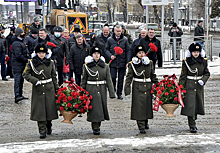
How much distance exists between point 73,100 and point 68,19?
23238mm

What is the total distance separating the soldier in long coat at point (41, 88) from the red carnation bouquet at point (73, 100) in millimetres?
199

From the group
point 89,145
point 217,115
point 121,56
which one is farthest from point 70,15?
point 89,145

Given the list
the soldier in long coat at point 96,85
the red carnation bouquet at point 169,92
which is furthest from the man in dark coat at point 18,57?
the red carnation bouquet at point 169,92

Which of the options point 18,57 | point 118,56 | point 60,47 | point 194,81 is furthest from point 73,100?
point 60,47

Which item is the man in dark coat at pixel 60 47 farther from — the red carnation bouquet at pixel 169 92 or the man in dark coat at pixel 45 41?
the red carnation bouquet at pixel 169 92

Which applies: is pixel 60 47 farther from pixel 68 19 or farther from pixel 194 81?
pixel 68 19

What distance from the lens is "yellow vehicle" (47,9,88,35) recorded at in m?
30.0

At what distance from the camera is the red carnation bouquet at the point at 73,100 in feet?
25.2

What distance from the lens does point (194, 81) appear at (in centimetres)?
822

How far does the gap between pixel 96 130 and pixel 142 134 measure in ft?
2.74

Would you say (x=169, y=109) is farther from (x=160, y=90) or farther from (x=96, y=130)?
(x=96, y=130)

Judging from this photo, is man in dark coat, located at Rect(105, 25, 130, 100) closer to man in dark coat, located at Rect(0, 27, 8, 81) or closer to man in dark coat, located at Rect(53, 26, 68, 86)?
man in dark coat, located at Rect(53, 26, 68, 86)

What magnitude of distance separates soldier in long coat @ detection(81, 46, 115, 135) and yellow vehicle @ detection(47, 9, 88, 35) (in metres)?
21.3

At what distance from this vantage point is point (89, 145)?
24.2 feet
